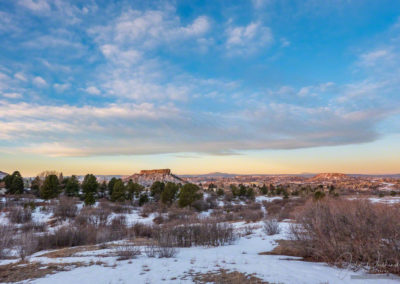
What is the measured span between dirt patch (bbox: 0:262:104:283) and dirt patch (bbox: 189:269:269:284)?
379 centimetres

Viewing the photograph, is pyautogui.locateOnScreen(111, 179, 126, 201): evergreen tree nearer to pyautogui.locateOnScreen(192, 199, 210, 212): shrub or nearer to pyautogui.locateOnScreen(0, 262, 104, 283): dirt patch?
pyautogui.locateOnScreen(192, 199, 210, 212): shrub

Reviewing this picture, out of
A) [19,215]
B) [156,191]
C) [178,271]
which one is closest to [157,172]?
[156,191]

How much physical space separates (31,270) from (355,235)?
9907mm

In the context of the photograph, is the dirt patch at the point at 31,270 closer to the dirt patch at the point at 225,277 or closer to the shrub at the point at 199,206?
the dirt patch at the point at 225,277

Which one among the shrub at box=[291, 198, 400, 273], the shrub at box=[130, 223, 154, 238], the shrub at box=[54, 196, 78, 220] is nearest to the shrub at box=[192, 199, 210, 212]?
the shrub at box=[54, 196, 78, 220]

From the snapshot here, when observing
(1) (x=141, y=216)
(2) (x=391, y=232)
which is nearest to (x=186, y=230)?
(2) (x=391, y=232)

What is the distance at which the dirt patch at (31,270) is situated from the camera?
268 inches

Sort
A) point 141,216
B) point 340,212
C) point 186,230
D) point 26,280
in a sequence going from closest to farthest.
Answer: point 26,280 < point 340,212 < point 186,230 < point 141,216

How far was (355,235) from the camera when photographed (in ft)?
24.6

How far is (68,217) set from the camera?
2812 centimetres

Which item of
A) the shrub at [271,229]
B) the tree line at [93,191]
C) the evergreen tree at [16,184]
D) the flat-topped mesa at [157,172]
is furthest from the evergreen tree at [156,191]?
the flat-topped mesa at [157,172]

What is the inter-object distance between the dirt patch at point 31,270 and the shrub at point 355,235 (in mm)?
7357

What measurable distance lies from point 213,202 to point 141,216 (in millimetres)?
18035

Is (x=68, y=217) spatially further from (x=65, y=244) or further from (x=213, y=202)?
(x=213, y=202)
